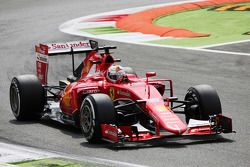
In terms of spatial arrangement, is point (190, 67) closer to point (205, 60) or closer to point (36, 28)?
point (205, 60)

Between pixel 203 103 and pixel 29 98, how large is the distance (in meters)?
3.49

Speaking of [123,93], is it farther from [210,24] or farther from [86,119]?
[210,24]

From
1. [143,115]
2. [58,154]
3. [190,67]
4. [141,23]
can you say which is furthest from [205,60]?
[58,154]

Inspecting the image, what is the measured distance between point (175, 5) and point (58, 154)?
20.0 meters

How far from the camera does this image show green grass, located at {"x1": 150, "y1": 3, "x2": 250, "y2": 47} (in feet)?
79.4

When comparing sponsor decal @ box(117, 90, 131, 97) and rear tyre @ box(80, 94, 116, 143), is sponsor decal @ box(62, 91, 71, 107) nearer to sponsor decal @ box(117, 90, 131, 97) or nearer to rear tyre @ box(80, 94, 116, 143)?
sponsor decal @ box(117, 90, 131, 97)

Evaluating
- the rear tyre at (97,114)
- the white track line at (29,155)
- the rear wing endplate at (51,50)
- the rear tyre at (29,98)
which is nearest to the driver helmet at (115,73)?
the rear tyre at (97,114)

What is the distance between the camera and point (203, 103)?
13703 mm

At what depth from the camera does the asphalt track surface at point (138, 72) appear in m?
12.2

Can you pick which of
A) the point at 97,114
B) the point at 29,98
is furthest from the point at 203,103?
the point at 29,98

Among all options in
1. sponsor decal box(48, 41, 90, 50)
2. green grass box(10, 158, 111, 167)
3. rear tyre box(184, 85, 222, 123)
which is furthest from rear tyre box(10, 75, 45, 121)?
green grass box(10, 158, 111, 167)

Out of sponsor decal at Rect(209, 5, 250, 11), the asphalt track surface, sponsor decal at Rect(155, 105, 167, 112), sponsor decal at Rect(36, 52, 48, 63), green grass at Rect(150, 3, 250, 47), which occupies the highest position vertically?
sponsor decal at Rect(36, 52, 48, 63)

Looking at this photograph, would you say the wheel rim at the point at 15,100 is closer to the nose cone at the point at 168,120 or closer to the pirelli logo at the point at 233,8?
the nose cone at the point at 168,120

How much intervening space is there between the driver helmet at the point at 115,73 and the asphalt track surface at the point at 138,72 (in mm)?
1171
